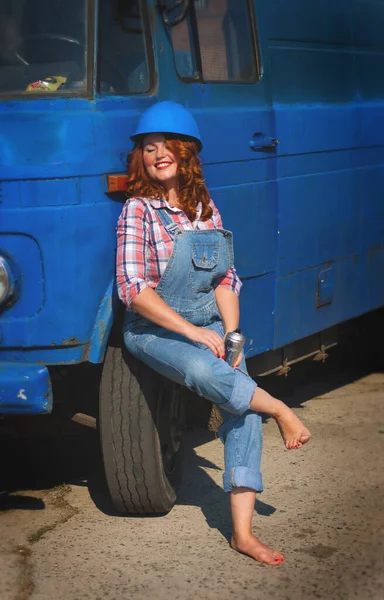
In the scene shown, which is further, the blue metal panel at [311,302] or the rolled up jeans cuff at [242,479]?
the blue metal panel at [311,302]

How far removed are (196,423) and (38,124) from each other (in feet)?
4.66

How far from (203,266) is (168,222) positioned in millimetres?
201

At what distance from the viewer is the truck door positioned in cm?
448

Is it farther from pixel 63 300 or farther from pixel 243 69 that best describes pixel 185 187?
pixel 243 69

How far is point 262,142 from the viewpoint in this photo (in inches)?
193

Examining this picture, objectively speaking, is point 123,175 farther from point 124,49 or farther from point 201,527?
point 201,527

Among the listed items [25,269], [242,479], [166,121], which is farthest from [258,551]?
[166,121]

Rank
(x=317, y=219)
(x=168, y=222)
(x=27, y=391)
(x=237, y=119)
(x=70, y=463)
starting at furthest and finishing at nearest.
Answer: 1. (x=317, y=219)
2. (x=70, y=463)
3. (x=237, y=119)
4. (x=168, y=222)
5. (x=27, y=391)

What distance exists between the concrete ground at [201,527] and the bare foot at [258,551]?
0.03 meters

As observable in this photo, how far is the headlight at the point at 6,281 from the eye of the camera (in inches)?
156

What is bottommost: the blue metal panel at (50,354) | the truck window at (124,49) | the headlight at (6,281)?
the blue metal panel at (50,354)

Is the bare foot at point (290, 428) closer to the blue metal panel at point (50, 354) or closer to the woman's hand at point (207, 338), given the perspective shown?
the woman's hand at point (207, 338)

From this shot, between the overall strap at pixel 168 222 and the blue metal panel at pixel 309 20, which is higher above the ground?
the blue metal panel at pixel 309 20

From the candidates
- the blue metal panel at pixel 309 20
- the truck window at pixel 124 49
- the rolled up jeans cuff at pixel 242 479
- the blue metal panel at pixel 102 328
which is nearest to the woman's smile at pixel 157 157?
the truck window at pixel 124 49
